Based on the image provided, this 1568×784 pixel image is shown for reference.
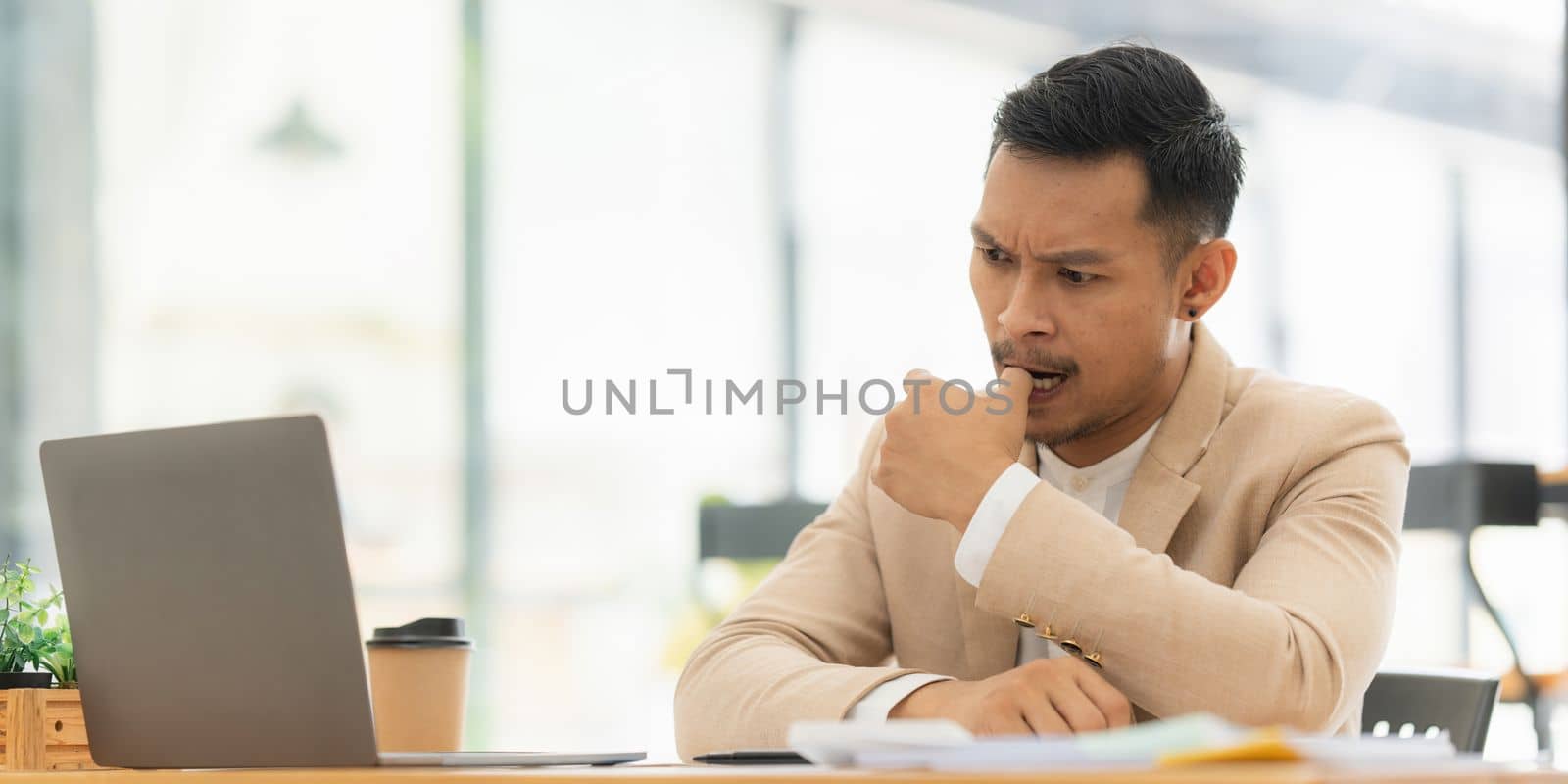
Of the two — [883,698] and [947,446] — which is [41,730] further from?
[947,446]

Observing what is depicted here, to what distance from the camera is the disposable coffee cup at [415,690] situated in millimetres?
1271

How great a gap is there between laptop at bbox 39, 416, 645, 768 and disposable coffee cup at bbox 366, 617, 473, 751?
0.86ft

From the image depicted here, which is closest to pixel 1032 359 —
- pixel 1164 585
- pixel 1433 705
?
pixel 1164 585

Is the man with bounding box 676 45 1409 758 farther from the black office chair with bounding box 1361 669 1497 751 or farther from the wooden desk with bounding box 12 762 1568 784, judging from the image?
the wooden desk with bounding box 12 762 1568 784

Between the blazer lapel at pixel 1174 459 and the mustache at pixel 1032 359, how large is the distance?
122 millimetres

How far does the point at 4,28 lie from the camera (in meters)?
4.88

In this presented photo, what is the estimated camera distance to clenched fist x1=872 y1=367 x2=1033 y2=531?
128 centimetres

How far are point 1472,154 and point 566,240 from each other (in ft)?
9.56

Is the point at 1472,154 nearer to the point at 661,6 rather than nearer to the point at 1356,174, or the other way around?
the point at 1356,174

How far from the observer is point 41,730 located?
4.03 feet

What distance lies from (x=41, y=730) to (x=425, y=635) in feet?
1.09

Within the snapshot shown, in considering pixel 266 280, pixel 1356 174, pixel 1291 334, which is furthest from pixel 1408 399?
pixel 266 280
